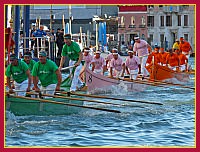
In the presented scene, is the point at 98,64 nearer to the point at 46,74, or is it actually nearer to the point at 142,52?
the point at 142,52

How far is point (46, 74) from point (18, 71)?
63 centimetres

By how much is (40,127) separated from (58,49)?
13974mm

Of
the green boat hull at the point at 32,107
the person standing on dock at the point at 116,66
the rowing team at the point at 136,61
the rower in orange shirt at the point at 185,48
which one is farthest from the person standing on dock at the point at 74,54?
the rower in orange shirt at the point at 185,48

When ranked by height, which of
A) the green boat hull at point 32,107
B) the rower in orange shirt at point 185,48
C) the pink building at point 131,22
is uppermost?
the pink building at point 131,22

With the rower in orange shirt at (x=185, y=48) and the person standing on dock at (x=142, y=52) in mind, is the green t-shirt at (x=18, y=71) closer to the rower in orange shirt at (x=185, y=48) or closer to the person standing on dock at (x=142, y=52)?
the person standing on dock at (x=142, y=52)

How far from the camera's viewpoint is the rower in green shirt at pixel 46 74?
483 inches

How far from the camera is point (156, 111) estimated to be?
46.2 feet

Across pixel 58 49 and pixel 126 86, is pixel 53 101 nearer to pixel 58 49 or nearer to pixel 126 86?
pixel 126 86

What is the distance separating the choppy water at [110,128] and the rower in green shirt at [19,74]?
0.77 meters

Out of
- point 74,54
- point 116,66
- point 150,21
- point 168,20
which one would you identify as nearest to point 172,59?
point 116,66

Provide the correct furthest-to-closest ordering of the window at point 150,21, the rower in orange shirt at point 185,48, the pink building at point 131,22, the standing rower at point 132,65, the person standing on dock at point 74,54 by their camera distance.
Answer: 1. the window at point 150,21
2. the pink building at point 131,22
3. the rower in orange shirt at point 185,48
4. the standing rower at point 132,65
5. the person standing on dock at point 74,54

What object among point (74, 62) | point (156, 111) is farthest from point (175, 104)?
point (74, 62)

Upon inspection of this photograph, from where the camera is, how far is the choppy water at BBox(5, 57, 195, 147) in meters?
10.5

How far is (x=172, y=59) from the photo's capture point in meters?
22.0
